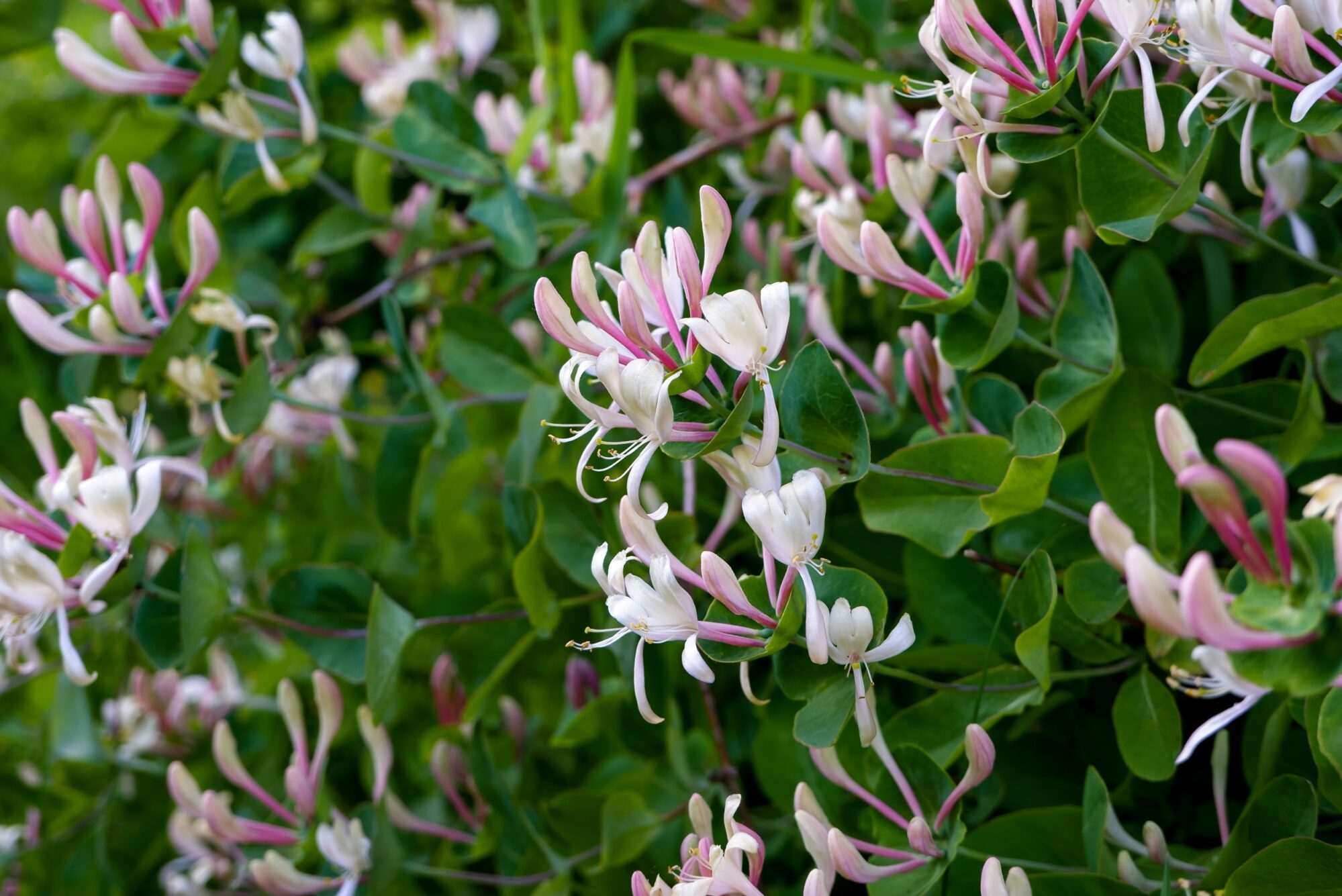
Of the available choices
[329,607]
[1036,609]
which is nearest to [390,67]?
[329,607]

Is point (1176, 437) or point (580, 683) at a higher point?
point (1176, 437)

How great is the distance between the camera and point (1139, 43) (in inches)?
15.5

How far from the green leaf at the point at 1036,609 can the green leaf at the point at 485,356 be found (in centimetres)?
36

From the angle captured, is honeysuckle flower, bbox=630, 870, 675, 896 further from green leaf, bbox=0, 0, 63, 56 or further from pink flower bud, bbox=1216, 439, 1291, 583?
green leaf, bbox=0, 0, 63, 56

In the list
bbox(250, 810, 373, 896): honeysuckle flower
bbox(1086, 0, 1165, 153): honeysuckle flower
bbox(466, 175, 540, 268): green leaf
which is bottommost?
bbox(250, 810, 373, 896): honeysuckle flower

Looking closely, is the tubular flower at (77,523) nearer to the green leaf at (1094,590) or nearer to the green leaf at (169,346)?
the green leaf at (169,346)

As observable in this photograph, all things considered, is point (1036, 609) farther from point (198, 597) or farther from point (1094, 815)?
point (198, 597)

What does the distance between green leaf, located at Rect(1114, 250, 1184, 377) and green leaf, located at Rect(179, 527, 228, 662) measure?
1.72 feet

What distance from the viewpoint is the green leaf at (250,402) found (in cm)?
68

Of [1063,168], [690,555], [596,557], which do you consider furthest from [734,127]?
[596,557]

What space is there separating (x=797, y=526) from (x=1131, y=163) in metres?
0.23

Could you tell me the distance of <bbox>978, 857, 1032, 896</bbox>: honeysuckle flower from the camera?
0.38 meters

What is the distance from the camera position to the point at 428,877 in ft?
2.51

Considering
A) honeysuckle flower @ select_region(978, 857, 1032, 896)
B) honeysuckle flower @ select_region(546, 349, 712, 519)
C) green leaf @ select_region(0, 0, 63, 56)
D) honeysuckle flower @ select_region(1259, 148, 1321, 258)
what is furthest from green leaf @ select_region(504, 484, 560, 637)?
green leaf @ select_region(0, 0, 63, 56)
